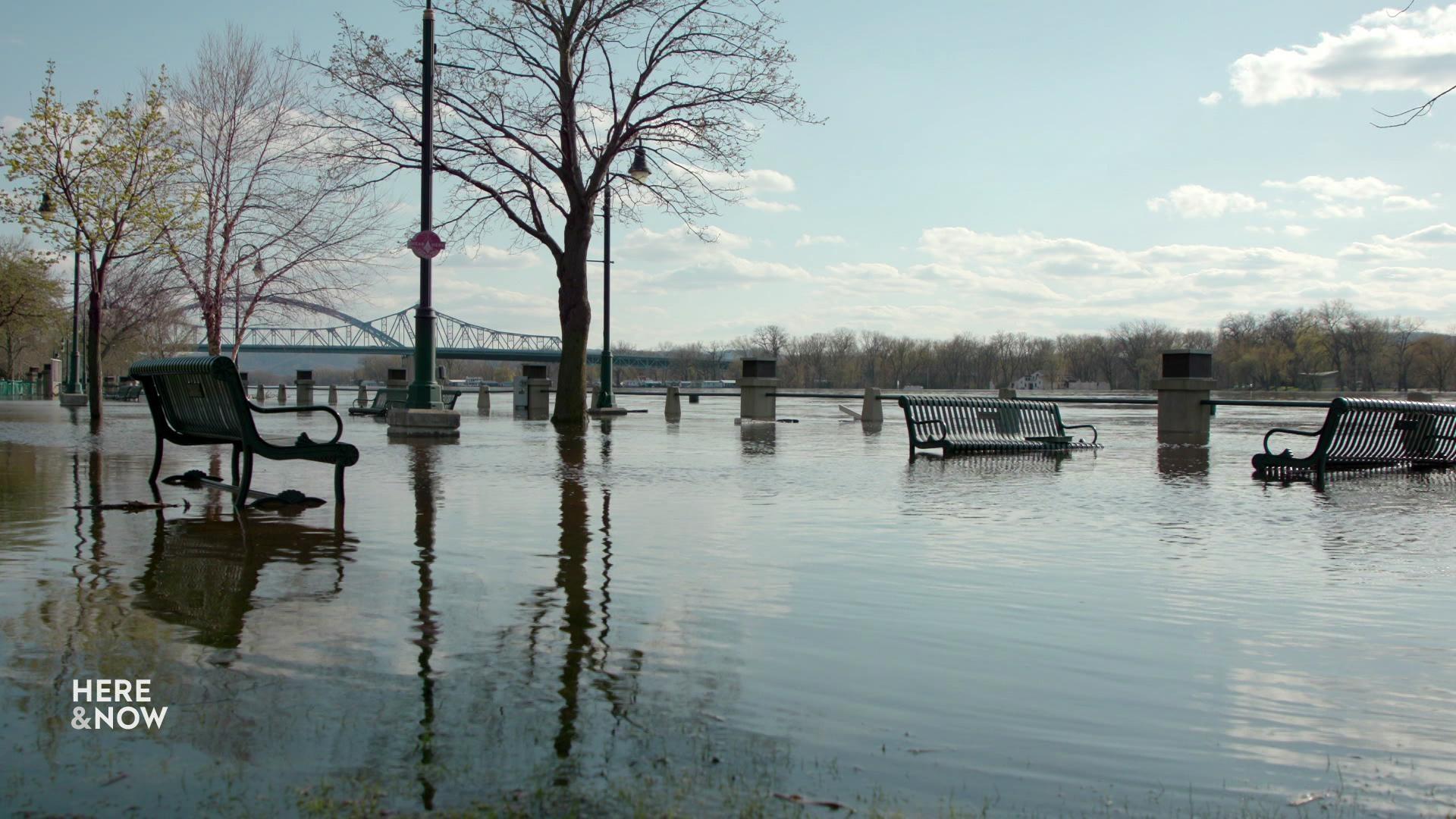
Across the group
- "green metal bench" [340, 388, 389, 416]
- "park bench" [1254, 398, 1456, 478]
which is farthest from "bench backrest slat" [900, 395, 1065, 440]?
"green metal bench" [340, 388, 389, 416]

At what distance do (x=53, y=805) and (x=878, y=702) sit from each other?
226 centimetres

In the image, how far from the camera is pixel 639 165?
24.0 metres

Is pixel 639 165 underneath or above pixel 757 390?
above

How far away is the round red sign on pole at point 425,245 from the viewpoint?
1733 centimetres

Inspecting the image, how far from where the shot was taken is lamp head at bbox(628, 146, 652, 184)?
2388 cm

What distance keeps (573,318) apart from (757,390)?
5696 millimetres

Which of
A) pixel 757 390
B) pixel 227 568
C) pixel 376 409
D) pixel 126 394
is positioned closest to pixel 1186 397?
Answer: pixel 757 390

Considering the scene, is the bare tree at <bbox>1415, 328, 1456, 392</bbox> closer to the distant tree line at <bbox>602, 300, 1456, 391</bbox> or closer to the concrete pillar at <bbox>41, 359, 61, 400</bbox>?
the distant tree line at <bbox>602, 300, 1456, 391</bbox>

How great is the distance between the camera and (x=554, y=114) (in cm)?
2302

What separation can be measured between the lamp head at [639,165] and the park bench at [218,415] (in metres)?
15.0

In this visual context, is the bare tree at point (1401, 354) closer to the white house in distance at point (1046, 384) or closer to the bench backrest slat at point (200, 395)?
the white house in distance at point (1046, 384)

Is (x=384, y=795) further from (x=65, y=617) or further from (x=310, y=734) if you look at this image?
(x=65, y=617)

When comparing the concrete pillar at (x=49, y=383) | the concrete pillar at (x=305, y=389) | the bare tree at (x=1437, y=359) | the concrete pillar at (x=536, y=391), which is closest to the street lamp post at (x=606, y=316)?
the concrete pillar at (x=536, y=391)

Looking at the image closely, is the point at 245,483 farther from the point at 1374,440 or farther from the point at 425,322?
the point at 1374,440
